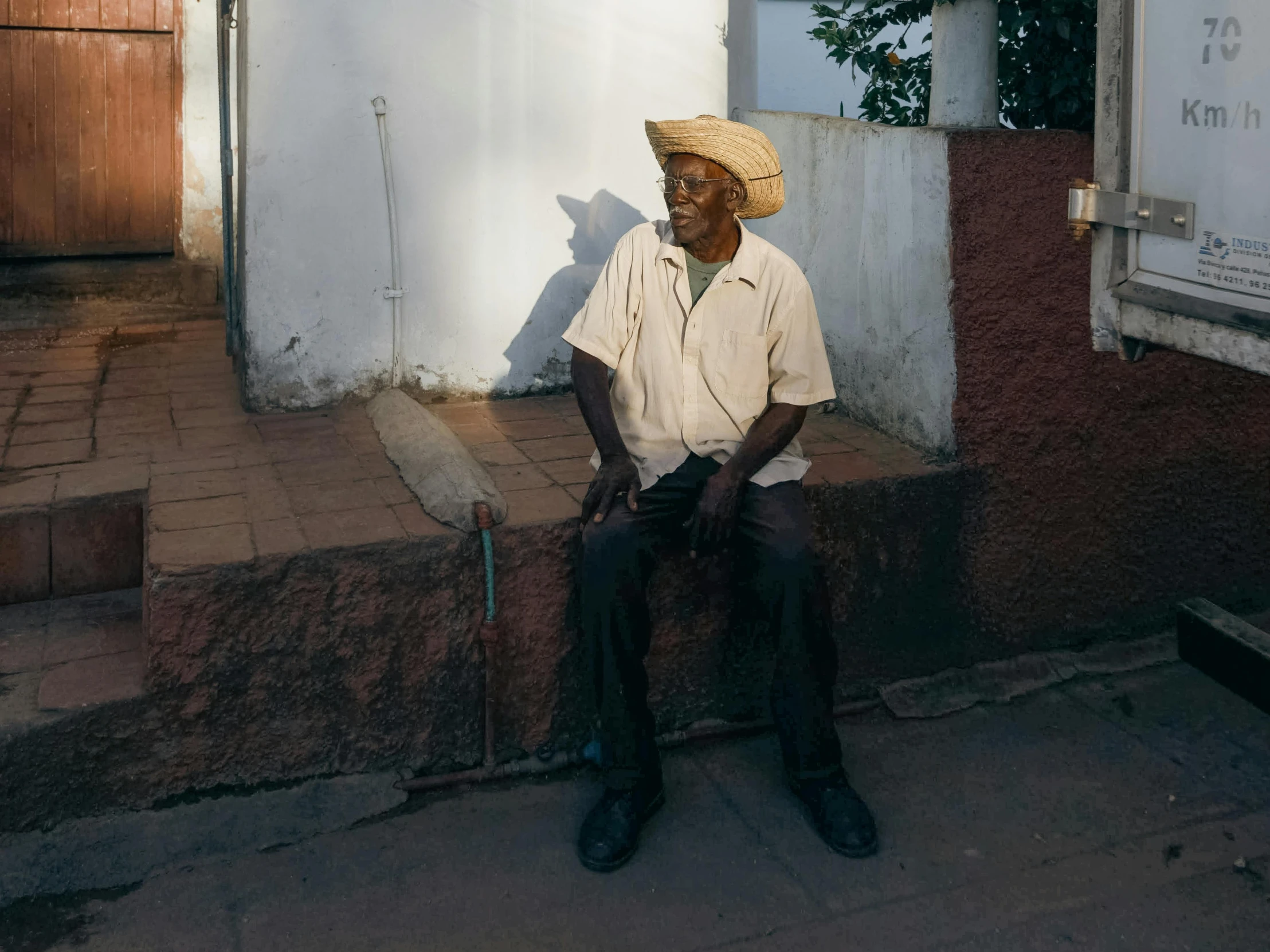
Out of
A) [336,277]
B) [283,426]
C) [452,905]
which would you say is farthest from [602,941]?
[336,277]

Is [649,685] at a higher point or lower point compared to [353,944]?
higher

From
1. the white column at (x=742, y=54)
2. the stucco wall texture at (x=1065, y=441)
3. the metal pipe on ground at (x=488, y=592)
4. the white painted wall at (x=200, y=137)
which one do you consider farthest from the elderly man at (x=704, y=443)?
the white painted wall at (x=200, y=137)

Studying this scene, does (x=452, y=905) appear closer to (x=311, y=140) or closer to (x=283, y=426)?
(x=283, y=426)

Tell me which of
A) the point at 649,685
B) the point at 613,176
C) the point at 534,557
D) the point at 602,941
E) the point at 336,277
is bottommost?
the point at 602,941

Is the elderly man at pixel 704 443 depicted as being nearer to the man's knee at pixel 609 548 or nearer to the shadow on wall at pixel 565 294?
the man's knee at pixel 609 548

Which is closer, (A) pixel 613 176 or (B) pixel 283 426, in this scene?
(B) pixel 283 426

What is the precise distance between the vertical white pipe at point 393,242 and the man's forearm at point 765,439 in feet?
5.72

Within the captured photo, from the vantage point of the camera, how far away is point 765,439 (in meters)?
3.22

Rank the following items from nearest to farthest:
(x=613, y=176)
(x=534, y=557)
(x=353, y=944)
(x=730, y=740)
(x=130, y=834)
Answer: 1. (x=353, y=944)
2. (x=130, y=834)
3. (x=534, y=557)
4. (x=730, y=740)
5. (x=613, y=176)

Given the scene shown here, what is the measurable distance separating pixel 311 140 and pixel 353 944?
2.69 metres

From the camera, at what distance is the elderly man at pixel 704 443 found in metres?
3.13

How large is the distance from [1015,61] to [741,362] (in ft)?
5.96

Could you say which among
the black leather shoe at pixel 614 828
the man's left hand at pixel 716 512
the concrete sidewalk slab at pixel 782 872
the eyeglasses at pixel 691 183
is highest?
the eyeglasses at pixel 691 183

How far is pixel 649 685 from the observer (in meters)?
3.58
